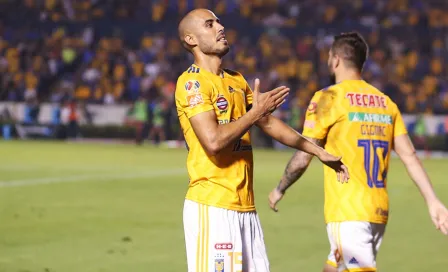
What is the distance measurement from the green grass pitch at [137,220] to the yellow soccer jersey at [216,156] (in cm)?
407

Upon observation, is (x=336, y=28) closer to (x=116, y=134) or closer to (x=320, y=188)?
(x=116, y=134)

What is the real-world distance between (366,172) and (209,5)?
30.5 meters

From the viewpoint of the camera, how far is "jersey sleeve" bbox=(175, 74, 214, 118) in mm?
5352

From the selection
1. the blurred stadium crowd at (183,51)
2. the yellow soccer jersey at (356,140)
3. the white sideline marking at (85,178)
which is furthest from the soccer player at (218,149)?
the blurred stadium crowd at (183,51)

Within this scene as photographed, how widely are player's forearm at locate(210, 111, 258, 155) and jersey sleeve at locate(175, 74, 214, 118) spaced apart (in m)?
0.17

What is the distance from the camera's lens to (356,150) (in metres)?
6.36

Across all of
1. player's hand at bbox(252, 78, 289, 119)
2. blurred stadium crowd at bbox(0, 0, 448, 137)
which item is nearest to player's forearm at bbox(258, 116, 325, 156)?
player's hand at bbox(252, 78, 289, 119)

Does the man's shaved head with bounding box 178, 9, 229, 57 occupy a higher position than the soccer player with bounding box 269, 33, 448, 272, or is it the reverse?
the man's shaved head with bounding box 178, 9, 229, 57

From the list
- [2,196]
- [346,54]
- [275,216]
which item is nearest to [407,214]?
[275,216]

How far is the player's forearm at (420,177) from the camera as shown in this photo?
6.21m

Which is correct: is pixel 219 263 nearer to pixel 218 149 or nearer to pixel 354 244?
pixel 218 149

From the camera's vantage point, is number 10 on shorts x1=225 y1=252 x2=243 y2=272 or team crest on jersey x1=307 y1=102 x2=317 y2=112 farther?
team crest on jersey x1=307 y1=102 x2=317 y2=112

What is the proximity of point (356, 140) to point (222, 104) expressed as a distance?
133cm

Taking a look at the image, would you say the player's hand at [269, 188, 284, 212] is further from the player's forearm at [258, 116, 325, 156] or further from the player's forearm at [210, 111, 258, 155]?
the player's forearm at [210, 111, 258, 155]
